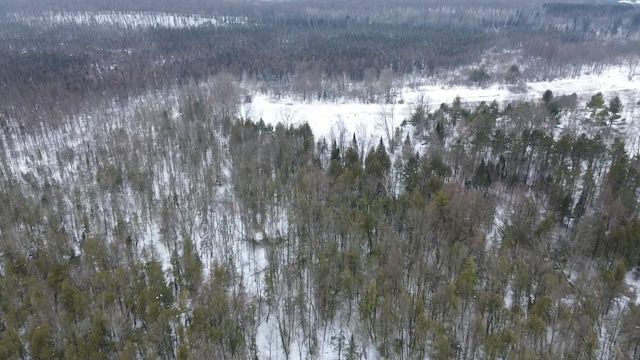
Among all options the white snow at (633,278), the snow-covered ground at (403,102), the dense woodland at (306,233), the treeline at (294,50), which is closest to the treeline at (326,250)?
the dense woodland at (306,233)

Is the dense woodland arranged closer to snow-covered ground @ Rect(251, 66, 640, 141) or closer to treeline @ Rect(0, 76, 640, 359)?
treeline @ Rect(0, 76, 640, 359)

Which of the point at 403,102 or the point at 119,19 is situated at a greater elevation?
the point at 119,19

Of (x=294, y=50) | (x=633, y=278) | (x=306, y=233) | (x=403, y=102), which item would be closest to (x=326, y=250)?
(x=306, y=233)

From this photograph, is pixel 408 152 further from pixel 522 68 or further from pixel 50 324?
pixel 522 68

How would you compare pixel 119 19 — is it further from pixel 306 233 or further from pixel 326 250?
pixel 326 250

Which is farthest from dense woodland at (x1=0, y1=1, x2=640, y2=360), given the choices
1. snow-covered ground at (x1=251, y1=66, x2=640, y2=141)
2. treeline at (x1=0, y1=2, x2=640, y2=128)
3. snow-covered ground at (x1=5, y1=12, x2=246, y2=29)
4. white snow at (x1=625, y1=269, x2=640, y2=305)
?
snow-covered ground at (x1=5, y1=12, x2=246, y2=29)
